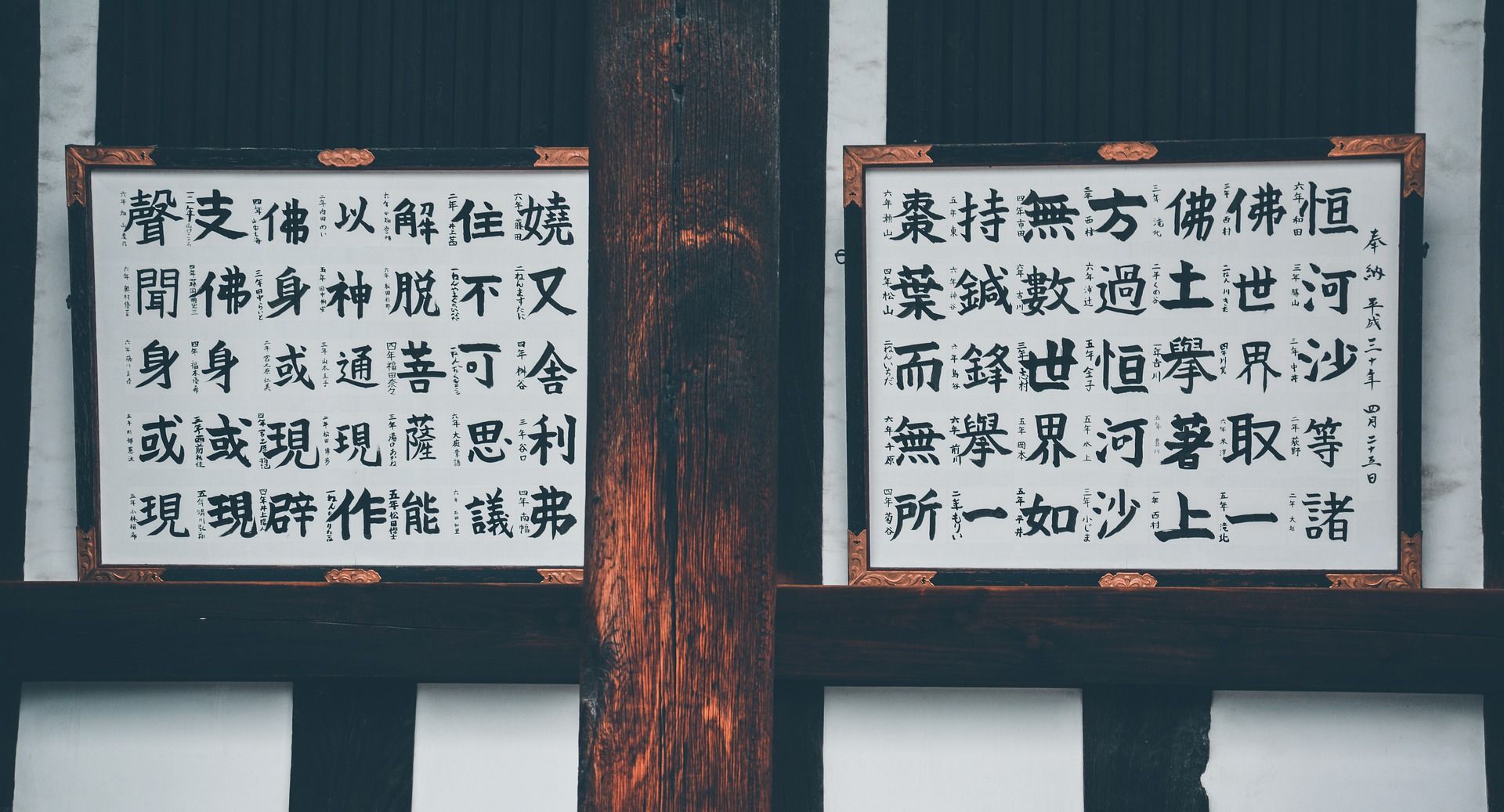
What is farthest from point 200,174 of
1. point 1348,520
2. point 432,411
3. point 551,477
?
point 1348,520

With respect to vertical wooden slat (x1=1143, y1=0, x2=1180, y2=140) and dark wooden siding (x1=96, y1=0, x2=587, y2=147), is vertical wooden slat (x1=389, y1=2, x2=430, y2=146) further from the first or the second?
vertical wooden slat (x1=1143, y1=0, x2=1180, y2=140)

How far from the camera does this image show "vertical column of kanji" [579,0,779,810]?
162cm

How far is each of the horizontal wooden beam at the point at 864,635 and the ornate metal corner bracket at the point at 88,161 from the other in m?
1.29

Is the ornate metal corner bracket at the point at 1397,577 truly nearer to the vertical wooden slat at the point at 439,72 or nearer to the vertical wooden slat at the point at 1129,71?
the vertical wooden slat at the point at 1129,71

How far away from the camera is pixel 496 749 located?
9.68ft

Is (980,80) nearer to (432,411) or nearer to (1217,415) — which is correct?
(1217,415)

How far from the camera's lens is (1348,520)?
110 inches

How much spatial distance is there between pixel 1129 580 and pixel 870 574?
0.82 metres

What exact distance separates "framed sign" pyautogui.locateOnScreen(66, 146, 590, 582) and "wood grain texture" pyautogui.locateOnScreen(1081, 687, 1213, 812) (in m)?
1.85

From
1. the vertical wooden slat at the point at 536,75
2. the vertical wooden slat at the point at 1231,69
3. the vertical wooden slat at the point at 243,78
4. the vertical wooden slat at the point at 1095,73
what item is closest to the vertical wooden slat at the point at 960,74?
the vertical wooden slat at the point at 1095,73

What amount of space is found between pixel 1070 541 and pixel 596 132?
199cm

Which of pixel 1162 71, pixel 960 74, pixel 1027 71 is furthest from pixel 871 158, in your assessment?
pixel 1162 71

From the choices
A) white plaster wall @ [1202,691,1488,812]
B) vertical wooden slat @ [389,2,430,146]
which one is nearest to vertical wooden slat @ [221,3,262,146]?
vertical wooden slat @ [389,2,430,146]

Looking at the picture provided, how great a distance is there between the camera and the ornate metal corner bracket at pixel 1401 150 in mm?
2752
